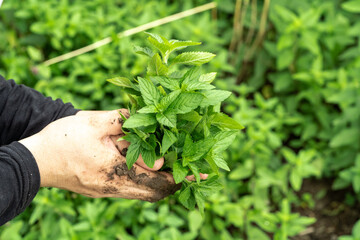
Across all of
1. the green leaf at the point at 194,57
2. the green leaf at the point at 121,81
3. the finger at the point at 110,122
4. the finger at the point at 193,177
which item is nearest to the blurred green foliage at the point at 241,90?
the finger at the point at 193,177

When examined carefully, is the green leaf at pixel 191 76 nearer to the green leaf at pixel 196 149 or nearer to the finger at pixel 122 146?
the green leaf at pixel 196 149

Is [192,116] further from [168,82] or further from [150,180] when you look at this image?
[150,180]

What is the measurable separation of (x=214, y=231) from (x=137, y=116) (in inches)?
47.6

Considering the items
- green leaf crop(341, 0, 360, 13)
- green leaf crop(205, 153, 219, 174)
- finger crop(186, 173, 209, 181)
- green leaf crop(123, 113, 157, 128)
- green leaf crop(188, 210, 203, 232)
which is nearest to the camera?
green leaf crop(123, 113, 157, 128)

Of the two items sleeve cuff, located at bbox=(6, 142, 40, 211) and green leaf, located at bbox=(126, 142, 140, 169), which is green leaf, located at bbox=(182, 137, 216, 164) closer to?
green leaf, located at bbox=(126, 142, 140, 169)

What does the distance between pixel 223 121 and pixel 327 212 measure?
150 centimetres

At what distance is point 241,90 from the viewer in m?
2.30

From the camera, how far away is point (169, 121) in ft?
3.39

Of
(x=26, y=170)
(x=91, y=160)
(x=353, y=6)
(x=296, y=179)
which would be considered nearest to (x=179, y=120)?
(x=91, y=160)

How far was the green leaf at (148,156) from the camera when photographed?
1082 mm

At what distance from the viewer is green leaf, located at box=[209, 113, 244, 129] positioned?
1.13 m

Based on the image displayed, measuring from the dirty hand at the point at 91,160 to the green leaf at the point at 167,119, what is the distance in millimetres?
162

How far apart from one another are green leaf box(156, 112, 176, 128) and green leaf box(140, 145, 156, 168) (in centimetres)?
11

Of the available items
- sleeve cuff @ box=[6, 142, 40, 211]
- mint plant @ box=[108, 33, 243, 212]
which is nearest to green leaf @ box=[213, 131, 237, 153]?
mint plant @ box=[108, 33, 243, 212]
